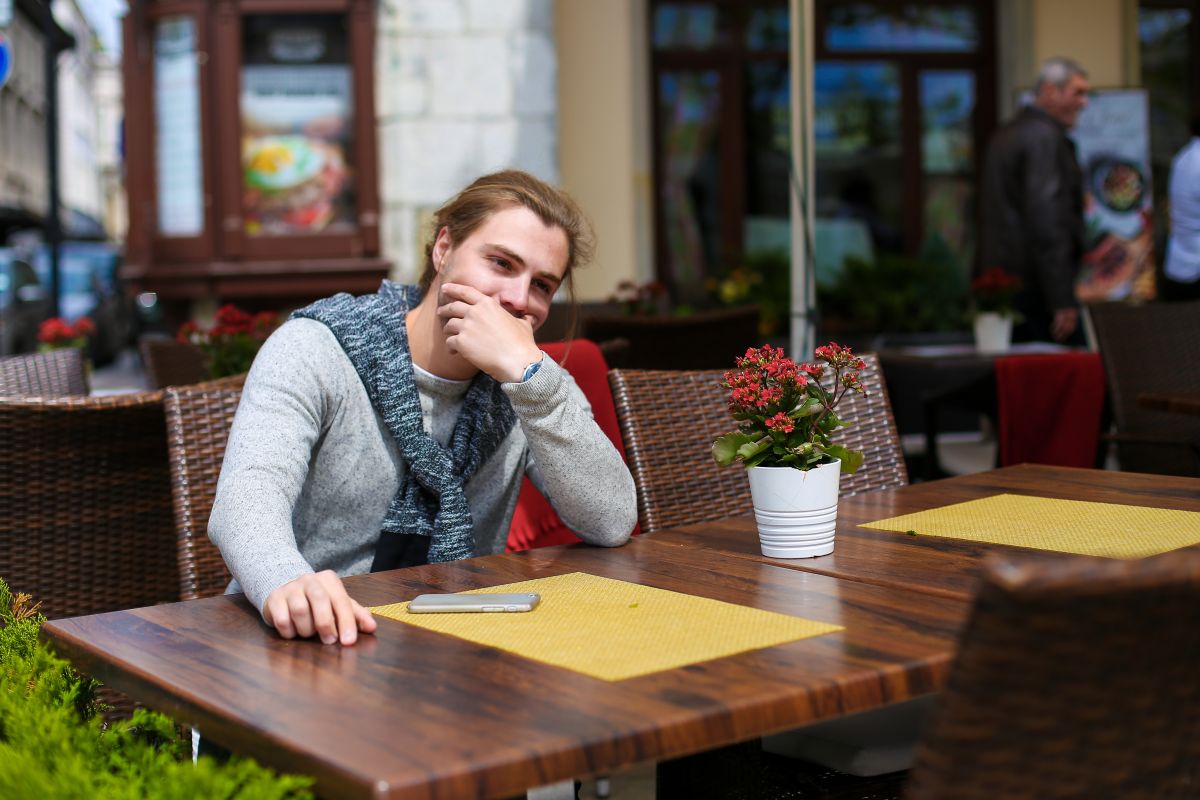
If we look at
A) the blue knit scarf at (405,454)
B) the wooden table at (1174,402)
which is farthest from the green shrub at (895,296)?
the blue knit scarf at (405,454)

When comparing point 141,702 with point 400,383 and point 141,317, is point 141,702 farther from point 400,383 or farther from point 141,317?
point 141,317

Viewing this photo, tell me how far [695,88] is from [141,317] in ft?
29.8

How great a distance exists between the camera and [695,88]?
10336 millimetres

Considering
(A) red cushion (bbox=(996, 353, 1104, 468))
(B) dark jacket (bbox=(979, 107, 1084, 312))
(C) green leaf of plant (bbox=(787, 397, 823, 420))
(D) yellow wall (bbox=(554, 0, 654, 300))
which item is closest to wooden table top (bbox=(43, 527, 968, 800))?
(C) green leaf of plant (bbox=(787, 397, 823, 420))

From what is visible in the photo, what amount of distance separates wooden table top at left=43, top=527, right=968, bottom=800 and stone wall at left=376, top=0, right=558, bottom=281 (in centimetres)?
708

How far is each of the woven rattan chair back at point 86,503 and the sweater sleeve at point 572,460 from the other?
0.90m

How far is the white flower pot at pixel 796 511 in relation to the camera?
1962 millimetres

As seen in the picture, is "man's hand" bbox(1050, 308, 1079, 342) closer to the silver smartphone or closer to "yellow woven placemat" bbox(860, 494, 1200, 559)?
"yellow woven placemat" bbox(860, 494, 1200, 559)

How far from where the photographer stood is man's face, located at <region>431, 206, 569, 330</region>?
229 cm

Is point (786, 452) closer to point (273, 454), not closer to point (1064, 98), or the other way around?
point (273, 454)

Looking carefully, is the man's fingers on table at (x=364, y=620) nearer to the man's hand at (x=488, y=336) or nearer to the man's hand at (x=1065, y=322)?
the man's hand at (x=488, y=336)

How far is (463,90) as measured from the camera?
8648mm

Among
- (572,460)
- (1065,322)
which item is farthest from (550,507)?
(1065,322)


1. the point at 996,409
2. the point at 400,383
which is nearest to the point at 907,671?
the point at 400,383
